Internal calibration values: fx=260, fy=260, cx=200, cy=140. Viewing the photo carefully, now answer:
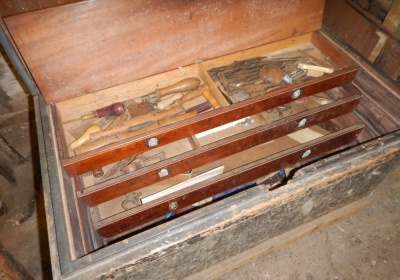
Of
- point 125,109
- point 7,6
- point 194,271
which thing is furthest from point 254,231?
point 7,6

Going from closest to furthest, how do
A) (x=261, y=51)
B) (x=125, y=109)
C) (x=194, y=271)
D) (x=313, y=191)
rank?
1. (x=313, y=191)
2. (x=194, y=271)
3. (x=125, y=109)
4. (x=261, y=51)

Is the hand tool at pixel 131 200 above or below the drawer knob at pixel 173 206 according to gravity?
above

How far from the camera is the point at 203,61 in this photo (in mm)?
1814

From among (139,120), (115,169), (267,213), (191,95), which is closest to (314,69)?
(191,95)

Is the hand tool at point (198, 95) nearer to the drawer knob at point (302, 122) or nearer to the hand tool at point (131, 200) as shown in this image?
the drawer knob at point (302, 122)

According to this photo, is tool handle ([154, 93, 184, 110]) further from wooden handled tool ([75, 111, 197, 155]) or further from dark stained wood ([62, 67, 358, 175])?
dark stained wood ([62, 67, 358, 175])

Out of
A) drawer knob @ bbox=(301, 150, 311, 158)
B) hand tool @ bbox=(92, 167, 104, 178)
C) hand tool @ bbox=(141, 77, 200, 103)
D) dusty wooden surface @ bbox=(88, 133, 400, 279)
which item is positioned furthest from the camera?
hand tool @ bbox=(141, 77, 200, 103)

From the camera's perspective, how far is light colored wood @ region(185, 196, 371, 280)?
1.68 metres

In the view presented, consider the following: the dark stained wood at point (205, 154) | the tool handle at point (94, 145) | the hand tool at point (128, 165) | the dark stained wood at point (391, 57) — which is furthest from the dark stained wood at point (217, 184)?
the dark stained wood at point (391, 57)

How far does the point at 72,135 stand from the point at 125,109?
1.16 feet

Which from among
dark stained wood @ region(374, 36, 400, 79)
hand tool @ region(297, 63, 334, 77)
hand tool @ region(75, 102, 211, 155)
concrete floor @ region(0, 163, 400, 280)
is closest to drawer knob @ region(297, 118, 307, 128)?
hand tool @ region(297, 63, 334, 77)

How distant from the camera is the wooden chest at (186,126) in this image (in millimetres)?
1119

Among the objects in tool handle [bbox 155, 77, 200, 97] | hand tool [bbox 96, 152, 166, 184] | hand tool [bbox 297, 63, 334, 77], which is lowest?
hand tool [bbox 96, 152, 166, 184]

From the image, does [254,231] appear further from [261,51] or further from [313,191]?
[261,51]
